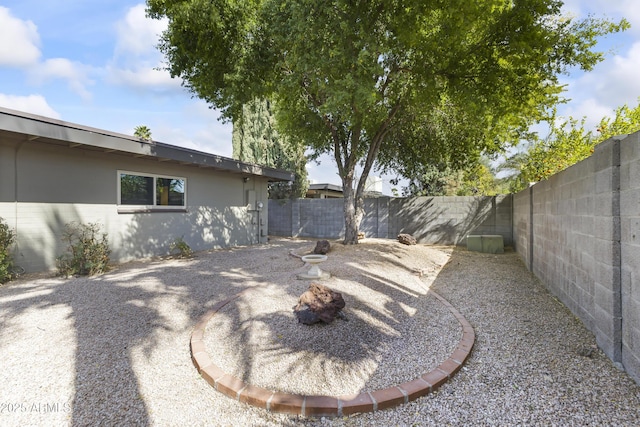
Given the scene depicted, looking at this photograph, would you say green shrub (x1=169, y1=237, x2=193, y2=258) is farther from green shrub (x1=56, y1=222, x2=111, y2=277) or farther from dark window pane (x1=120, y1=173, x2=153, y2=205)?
green shrub (x1=56, y1=222, x2=111, y2=277)

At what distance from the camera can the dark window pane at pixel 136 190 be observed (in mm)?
7125

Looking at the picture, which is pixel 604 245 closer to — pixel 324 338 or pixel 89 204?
pixel 324 338

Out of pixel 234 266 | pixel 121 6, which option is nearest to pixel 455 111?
pixel 234 266

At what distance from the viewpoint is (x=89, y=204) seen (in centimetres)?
648

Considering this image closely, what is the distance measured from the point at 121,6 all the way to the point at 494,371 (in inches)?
362

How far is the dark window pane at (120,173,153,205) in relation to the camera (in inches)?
281

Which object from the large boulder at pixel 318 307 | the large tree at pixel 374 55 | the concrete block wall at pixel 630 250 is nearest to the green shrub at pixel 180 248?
the large tree at pixel 374 55

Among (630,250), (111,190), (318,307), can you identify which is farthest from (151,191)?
(630,250)

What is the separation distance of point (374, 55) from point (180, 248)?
238 inches

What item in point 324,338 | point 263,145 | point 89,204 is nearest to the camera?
point 324,338

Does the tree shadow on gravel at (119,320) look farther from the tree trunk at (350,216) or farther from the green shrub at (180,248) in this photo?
the tree trunk at (350,216)

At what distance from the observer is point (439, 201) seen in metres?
10.7

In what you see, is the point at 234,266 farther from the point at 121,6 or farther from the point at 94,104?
Result: the point at 94,104

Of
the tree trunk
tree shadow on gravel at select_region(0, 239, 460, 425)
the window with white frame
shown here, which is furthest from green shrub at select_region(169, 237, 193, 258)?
the tree trunk
